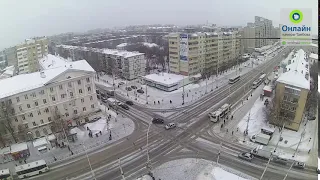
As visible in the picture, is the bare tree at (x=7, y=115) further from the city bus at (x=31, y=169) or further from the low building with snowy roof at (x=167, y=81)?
the low building with snowy roof at (x=167, y=81)

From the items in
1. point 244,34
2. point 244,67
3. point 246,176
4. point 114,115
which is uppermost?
point 244,34

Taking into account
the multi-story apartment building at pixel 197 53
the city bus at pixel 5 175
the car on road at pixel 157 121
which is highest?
the multi-story apartment building at pixel 197 53

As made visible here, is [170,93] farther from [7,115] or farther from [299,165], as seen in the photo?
[299,165]

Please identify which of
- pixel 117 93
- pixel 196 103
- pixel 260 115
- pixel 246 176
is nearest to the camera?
pixel 246 176

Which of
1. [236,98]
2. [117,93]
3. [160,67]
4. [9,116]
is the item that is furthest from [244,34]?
[9,116]

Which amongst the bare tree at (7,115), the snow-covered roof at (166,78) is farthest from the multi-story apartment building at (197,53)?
the bare tree at (7,115)

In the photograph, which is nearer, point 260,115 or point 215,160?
point 215,160

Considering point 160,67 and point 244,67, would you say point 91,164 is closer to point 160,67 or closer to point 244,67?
point 160,67
